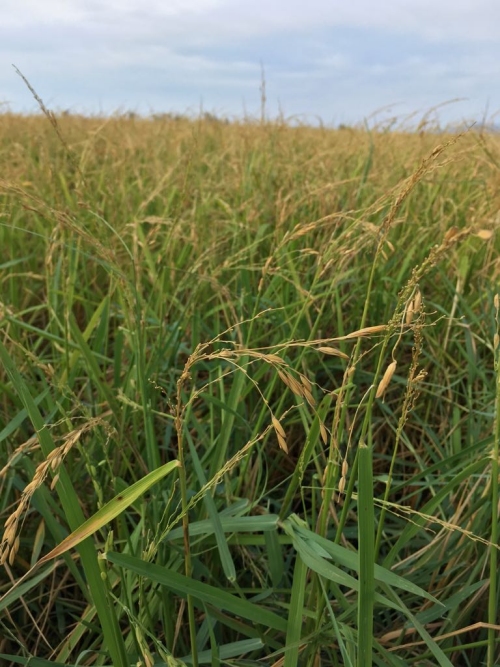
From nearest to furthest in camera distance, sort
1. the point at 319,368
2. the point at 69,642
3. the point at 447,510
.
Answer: the point at 69,642 → the point at 447,510 → the point at 319,368

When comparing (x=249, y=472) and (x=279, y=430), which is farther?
(x=249, y=472)

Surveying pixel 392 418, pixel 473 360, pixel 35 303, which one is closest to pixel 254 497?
pixel 392 418

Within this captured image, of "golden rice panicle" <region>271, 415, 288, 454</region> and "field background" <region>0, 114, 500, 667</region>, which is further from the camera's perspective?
"field background" <region>0, 114, 500, 667</region>

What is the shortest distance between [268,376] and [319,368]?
5.1 inches

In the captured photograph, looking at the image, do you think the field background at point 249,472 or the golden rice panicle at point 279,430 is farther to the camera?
the field background at point 249,472

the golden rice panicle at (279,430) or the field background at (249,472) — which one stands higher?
the golden rice panicle at (279,430)

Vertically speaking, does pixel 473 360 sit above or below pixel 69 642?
above

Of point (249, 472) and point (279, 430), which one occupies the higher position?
point (279, 430)

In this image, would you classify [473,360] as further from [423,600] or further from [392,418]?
[423,600]

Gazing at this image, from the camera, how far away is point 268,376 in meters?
1.34

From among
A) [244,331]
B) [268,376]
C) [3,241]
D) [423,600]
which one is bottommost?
[423,600]

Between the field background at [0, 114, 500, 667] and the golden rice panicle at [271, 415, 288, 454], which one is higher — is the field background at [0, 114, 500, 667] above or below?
below

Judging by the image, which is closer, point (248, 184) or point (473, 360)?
point (473, 360)

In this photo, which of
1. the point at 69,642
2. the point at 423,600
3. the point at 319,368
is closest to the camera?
the point at 69,642
